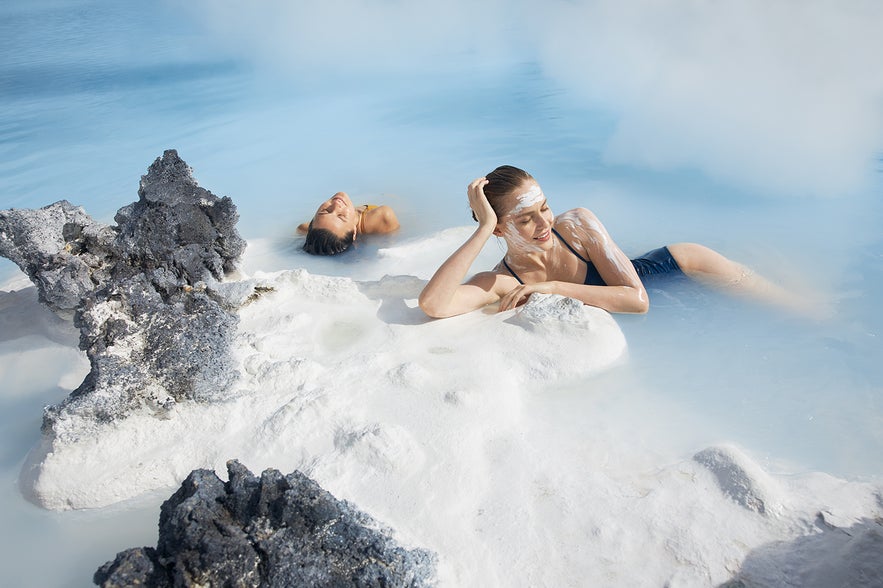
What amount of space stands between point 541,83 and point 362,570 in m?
9.58

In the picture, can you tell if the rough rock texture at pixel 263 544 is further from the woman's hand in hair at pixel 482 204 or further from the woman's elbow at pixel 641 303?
the woman's elbow at pixel 641 303

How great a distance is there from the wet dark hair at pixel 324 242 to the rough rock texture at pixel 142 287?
3.94ft

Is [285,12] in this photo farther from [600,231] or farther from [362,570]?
[362,570]

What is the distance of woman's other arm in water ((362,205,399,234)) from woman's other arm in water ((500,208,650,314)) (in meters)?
2.17

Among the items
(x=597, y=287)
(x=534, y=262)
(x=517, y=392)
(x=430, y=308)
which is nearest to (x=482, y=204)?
(x=534, y=262)

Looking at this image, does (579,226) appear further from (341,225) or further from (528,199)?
(341,225)

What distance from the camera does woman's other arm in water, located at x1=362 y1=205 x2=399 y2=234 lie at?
5367 mm

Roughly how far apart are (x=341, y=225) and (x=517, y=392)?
8.99 feet

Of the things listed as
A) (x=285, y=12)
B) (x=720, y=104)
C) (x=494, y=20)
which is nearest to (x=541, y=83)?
(x=720, y=104)

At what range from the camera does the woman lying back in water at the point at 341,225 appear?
5.04 meters

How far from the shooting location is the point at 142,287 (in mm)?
2971

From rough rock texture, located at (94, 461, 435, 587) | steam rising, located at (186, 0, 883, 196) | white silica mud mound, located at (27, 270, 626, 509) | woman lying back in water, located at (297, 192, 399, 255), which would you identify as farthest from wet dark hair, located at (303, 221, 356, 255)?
steam rising, located at (186, 0, 883, 196)

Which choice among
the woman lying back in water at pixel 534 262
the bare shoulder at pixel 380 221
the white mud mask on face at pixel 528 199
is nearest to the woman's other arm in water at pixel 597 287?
the woman lying back in water at pixel 534 262

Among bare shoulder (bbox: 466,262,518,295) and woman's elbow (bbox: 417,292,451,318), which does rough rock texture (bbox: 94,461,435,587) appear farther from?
bare shoulder (bbox: 466,262,518,295)
